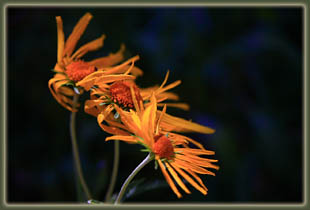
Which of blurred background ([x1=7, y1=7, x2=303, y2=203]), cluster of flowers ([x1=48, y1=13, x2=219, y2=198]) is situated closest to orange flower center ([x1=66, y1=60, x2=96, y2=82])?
cluster of flowers ([x1=48, y1=13, x2=219, y2=198])

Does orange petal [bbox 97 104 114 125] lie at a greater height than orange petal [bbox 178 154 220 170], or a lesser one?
greater

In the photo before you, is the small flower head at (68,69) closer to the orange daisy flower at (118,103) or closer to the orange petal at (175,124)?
the orange daisy flower at (118,103)

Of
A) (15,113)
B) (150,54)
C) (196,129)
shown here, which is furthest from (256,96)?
(15,113)

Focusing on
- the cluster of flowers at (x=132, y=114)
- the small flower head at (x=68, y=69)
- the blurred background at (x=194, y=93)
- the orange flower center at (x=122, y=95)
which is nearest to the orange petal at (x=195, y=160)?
the cluster of flowers at (x=132, y=114)

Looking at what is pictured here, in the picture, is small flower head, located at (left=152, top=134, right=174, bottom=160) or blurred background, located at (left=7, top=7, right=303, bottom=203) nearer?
small flower head, located at (left=152, top=134, right=174, bottom=160)

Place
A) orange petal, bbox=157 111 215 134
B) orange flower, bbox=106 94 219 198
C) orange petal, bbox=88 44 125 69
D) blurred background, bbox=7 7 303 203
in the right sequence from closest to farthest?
orange flower, bbox=106 94 219 198 < orange petal, bbox=157 111 215 134 < orange petal, bbox=88 44 125 69 < blurred background, bbox=7 7 303 203

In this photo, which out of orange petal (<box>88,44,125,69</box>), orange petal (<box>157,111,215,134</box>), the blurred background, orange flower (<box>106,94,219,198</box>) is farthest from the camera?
the blurred background

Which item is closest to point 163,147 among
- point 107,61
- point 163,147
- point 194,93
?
point 163,147

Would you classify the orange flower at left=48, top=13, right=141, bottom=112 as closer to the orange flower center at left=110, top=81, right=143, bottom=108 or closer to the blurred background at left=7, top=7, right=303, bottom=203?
the orange flower center at left=110, top=81, right=143, bottom=108
